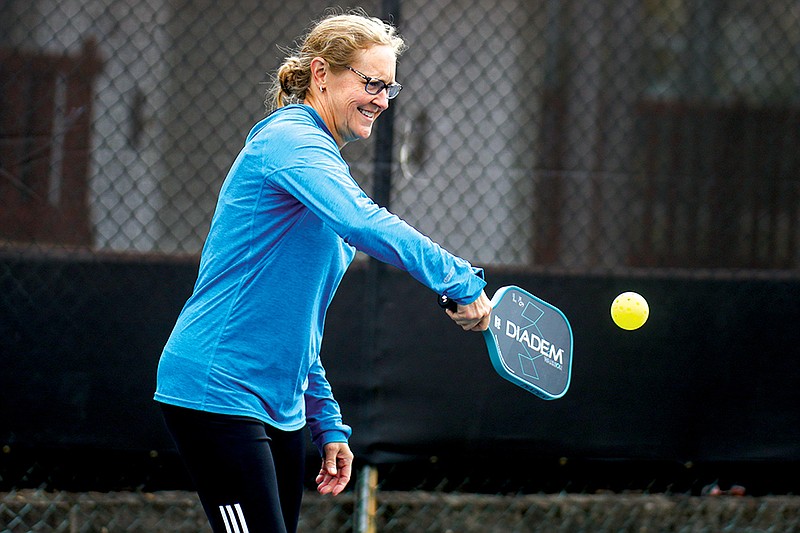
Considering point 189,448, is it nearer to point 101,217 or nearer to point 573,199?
point 101,217

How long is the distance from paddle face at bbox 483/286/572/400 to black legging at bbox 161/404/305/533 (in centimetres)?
59

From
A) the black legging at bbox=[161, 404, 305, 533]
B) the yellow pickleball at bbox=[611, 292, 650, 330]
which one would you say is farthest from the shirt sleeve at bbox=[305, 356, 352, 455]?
the yellow pickleball at bbox=[611, 292, 650, 330]

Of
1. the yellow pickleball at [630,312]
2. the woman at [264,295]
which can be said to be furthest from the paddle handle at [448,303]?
the yellow pickleball at [630,312]

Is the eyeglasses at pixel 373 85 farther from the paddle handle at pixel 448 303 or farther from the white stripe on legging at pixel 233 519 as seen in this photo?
the white stripe on legging at pixel 233 519

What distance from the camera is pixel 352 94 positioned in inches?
92.4

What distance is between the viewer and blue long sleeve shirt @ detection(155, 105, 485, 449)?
82.6 inches

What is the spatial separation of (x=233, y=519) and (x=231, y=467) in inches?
4.7

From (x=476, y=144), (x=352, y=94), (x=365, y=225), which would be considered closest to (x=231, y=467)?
(x=365, y=225)

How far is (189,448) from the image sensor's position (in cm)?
222

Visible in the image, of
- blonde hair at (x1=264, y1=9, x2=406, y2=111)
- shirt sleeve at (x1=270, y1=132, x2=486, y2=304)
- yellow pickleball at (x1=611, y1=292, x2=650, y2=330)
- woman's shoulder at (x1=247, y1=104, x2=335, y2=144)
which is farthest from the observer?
yellow pickleball at (x1=611, y1=292, x2=650, y2=330)

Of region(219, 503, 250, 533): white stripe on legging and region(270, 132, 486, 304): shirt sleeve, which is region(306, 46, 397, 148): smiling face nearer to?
region(270, 132, 486, 304): shirt sleeve

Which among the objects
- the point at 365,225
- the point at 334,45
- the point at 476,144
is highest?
the point at 334,45

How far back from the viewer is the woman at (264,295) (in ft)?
6.89

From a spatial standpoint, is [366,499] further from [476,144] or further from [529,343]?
[529,343]
